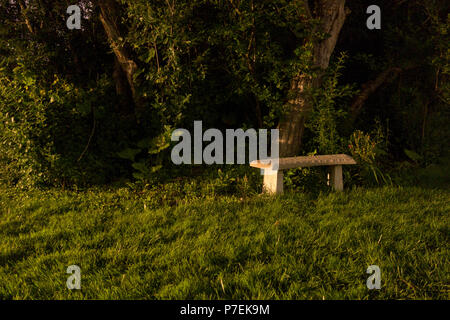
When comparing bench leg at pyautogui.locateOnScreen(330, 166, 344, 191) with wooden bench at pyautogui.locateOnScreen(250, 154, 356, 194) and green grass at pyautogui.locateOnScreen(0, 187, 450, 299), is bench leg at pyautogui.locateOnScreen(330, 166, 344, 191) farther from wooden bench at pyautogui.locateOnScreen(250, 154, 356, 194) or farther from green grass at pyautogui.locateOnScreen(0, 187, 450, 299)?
green grass at pyautogui.locateOnScreen(0, 187, 450, 299)

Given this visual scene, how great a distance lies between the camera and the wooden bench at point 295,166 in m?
5.01

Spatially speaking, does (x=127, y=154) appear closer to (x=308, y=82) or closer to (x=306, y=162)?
(x=306, y=162)

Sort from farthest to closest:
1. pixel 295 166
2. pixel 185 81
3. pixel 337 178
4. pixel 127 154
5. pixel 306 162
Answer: pixel 127 154, pixel 185 81, pixel 337 178, pixel 306 162, pixel 295 166

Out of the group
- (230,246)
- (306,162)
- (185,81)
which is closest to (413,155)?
(306,162)

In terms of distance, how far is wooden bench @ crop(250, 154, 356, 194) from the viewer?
5.01 m

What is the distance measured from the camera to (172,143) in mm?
6184

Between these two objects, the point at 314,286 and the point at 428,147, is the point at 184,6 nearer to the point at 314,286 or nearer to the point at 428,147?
the point at 314,286

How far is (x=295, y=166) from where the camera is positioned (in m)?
5.00

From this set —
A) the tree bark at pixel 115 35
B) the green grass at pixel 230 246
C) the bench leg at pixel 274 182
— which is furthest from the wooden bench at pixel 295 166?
the tree bark at pixel 115 35

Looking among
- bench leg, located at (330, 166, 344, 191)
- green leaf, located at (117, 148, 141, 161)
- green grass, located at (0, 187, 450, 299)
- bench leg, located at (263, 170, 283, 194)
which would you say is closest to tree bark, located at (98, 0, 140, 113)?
green leaf, located at (117, 148, 141, 161)

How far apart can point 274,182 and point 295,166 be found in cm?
36

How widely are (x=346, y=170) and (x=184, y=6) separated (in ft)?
11.8

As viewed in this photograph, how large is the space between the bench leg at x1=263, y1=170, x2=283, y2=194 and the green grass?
0.17 m
